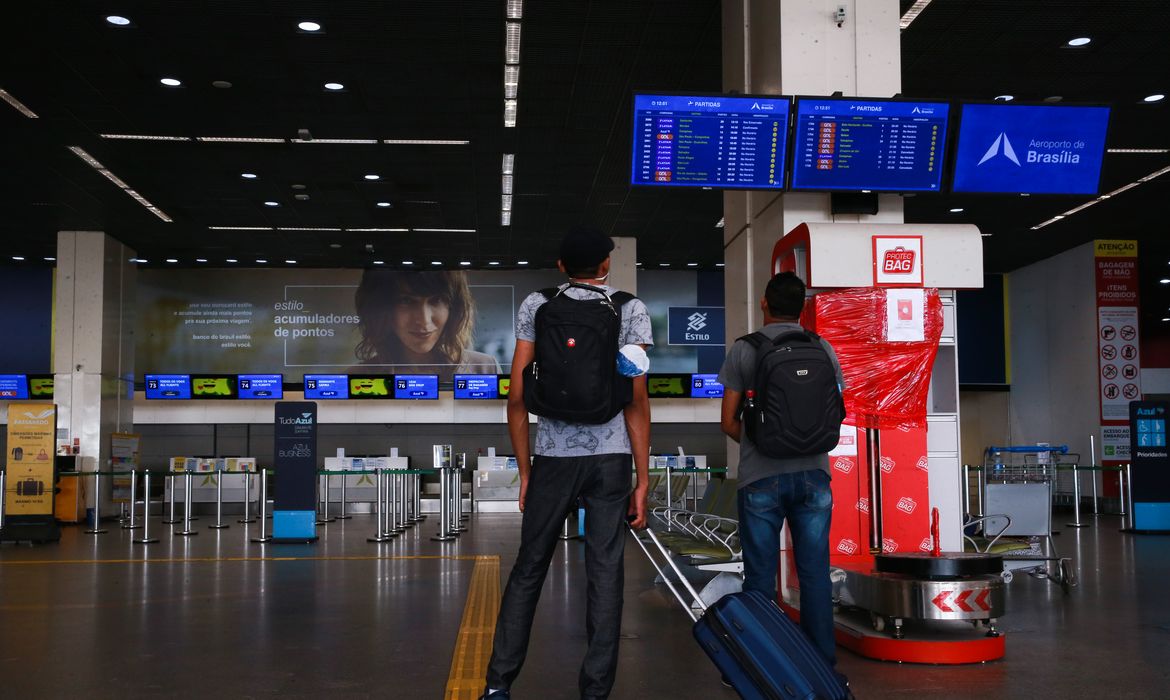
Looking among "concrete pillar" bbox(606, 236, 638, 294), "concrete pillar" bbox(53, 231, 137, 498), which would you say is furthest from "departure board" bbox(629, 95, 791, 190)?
"concrete pillar" bbox(53, 231, 137, 498)

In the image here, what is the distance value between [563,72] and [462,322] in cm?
1045

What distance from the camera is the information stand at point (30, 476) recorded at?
12797mm

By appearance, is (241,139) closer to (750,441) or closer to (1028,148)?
(1028,148)

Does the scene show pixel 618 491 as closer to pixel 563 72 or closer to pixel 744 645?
pixel 744 645

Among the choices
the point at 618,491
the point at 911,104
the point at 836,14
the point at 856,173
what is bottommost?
the point at 618,491

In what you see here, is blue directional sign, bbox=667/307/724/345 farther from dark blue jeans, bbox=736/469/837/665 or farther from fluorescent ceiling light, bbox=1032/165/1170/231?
dark blue jeans, bbox=736/469/837/665

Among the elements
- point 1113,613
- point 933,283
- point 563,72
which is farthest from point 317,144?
point 1113,613

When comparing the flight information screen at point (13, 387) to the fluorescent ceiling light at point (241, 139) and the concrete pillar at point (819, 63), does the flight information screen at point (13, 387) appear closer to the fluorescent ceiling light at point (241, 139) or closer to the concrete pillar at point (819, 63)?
the fluorescent ceiling light at point (241, 139)

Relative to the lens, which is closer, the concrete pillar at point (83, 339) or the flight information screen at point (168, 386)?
the concrete pillar at point (83, 339)

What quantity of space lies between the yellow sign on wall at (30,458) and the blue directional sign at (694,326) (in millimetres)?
10901

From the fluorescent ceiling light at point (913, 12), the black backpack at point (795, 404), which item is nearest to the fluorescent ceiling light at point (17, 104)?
the fluorescent ceiling light at point (913, 12)

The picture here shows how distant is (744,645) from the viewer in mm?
3275

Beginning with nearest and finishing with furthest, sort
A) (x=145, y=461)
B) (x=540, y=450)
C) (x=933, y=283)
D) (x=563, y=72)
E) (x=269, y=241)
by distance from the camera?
(x=540, y=450)
(x=933, y=283)
(x=563, y=72)
(x=269, y=241)
(x=145, y=461)

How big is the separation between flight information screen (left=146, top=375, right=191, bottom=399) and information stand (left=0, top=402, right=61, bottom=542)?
5488mm
